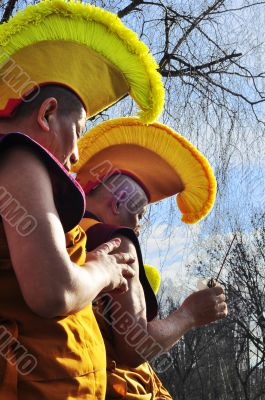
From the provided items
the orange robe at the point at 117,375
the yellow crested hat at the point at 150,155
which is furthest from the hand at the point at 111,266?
the yellow crested hat at the point at 150,155

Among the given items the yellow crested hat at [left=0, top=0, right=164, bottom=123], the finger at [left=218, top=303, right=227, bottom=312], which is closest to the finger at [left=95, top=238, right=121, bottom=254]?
the yellow crested hat at [left=0, top=0, right=164, bottom=123]

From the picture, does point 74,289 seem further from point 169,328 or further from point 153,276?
point 153,276

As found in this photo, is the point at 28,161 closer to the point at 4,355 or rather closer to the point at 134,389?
the point at 4,355

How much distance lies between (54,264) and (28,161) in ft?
0.84

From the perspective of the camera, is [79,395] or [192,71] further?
[192,71]

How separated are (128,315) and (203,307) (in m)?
0.43

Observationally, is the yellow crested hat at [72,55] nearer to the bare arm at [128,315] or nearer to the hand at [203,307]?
the bare arm at [128,315]

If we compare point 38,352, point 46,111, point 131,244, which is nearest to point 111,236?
point 131,244

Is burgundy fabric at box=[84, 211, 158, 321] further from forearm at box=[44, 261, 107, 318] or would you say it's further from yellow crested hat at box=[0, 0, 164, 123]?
forearm at box=[44, 261, 107, 318]

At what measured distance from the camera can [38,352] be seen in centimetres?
133

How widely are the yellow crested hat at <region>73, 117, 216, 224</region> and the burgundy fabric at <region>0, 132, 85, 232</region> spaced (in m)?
1.20

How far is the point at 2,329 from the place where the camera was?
1352 millimetres

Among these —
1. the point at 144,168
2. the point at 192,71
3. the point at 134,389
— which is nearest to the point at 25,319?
the point at 134,389

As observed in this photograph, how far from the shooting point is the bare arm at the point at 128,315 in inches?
76.2
